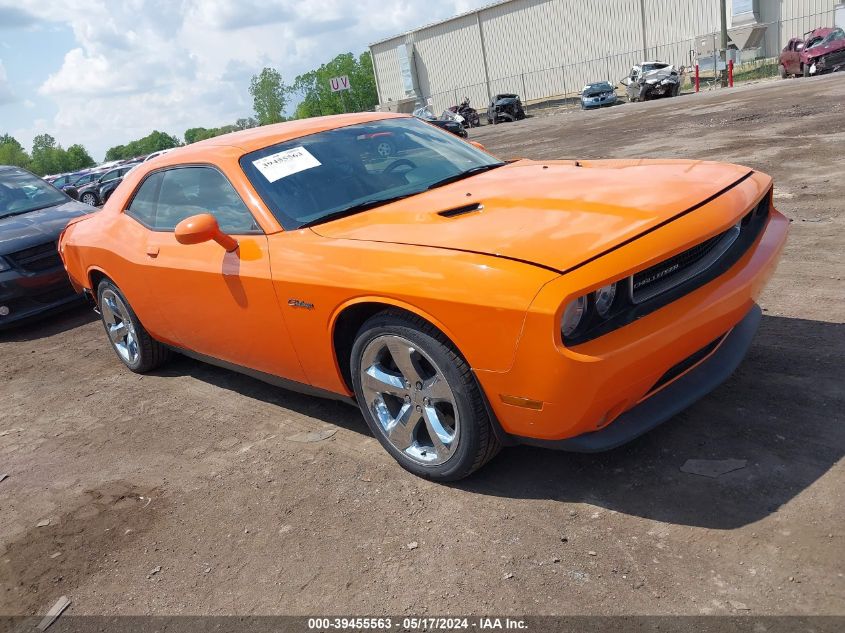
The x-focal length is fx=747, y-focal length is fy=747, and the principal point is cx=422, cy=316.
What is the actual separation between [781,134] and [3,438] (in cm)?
1093

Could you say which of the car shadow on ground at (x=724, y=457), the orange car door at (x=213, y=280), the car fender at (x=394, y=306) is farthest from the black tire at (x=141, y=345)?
the car shadow on ground at (x=724, y=457)

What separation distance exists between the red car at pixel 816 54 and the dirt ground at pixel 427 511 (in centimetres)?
2582

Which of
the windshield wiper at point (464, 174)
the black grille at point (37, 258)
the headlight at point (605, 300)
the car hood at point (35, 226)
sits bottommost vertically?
the black grille at point (37, 258)

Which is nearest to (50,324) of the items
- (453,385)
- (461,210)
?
(461,210)

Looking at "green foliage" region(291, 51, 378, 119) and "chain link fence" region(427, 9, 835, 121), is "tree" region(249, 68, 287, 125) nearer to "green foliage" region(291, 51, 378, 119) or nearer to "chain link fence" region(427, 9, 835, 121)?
"green foliage" region(291, 51, 378, 119)

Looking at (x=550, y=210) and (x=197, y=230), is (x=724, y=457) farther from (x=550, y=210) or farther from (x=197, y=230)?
(x=197, y=230)

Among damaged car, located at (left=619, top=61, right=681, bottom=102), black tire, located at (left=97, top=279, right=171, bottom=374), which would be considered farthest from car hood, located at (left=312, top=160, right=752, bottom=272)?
damaged car, located at (left=619, top=61, right=681, bottom=102)

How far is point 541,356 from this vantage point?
2.53 m

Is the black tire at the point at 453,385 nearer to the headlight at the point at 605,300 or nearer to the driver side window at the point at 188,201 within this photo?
the headlight at the point at 605,300

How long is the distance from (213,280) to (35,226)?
15.4 feet

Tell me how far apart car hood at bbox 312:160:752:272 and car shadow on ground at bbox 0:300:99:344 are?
196 inches

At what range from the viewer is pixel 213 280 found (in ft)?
12.6

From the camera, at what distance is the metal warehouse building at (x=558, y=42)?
38031mm

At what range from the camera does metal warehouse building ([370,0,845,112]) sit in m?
38.0
